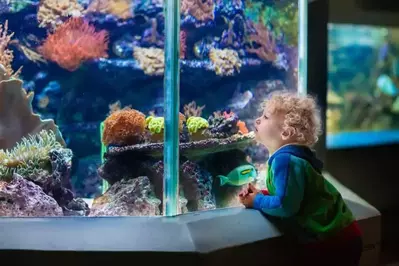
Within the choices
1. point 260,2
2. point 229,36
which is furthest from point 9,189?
point 260,2

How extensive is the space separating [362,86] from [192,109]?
2.81 m

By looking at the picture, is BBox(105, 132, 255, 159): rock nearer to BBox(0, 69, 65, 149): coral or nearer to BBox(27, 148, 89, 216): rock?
BBox(27, 148, 89, 216): rock

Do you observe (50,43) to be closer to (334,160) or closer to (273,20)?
(273,20)

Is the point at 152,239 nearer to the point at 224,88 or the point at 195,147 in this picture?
the point at 195,147

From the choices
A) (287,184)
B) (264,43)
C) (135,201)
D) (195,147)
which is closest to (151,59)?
(195,147)

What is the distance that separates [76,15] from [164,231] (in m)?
1.28

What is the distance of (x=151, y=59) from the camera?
292 centimetres

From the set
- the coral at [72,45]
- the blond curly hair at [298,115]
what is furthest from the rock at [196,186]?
the coral at [72,45]

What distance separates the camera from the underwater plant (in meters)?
2.65

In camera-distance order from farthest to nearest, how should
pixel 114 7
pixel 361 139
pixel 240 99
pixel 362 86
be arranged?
pixel 362 86 → pixel 361 139 → pixel 240 99 → pixel 114 7

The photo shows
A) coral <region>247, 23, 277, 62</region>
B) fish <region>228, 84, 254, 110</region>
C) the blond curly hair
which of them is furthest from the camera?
coral <region>247, 23, 277, 62</region>

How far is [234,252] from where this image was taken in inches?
93.0

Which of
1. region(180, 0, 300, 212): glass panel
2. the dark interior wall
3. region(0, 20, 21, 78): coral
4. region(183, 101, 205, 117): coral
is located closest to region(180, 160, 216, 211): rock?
region(180, 0, 300, 212): glass panel

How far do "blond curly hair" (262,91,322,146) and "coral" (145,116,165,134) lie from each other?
0.55 meters
